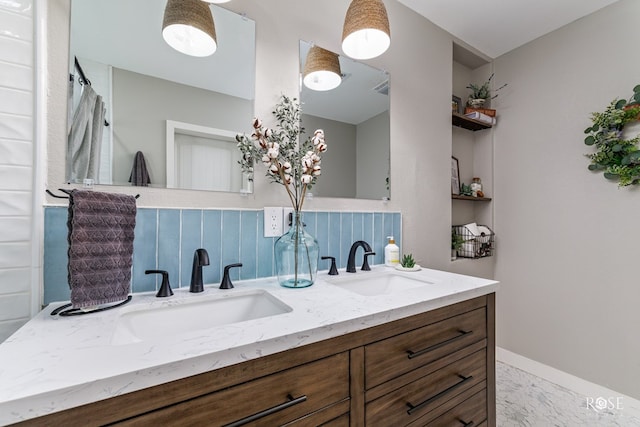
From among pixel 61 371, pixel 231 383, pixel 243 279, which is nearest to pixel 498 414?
pixel 243 279

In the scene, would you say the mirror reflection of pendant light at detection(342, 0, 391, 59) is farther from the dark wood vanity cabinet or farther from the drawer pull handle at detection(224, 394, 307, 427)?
the drawer pull handle at detection(224, 394, 307, 427)

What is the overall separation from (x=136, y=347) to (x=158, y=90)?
0.95 metres

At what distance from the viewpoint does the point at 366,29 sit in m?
1.19

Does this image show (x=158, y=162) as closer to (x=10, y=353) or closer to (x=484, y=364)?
(x=10, y=353)

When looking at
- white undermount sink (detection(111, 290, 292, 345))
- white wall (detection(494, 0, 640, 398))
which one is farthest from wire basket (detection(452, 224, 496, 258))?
white undermount sink (detection(111, 290, 292, 345))

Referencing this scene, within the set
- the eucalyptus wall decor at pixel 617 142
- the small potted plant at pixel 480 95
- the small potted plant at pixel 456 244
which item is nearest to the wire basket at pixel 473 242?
the small potted plant at pixel 456 244

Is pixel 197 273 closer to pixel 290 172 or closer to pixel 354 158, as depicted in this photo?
pixel 290 172

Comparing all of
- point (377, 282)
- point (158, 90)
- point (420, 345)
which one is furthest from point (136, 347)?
point (377, 282)

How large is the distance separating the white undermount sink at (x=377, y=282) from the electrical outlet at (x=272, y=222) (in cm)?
34

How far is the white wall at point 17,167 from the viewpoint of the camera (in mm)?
806

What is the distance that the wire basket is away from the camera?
2189 mm

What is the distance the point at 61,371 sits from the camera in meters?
0.49

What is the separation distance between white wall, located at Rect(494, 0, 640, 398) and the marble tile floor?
0.17 m

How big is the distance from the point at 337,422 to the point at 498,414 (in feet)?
5.28
